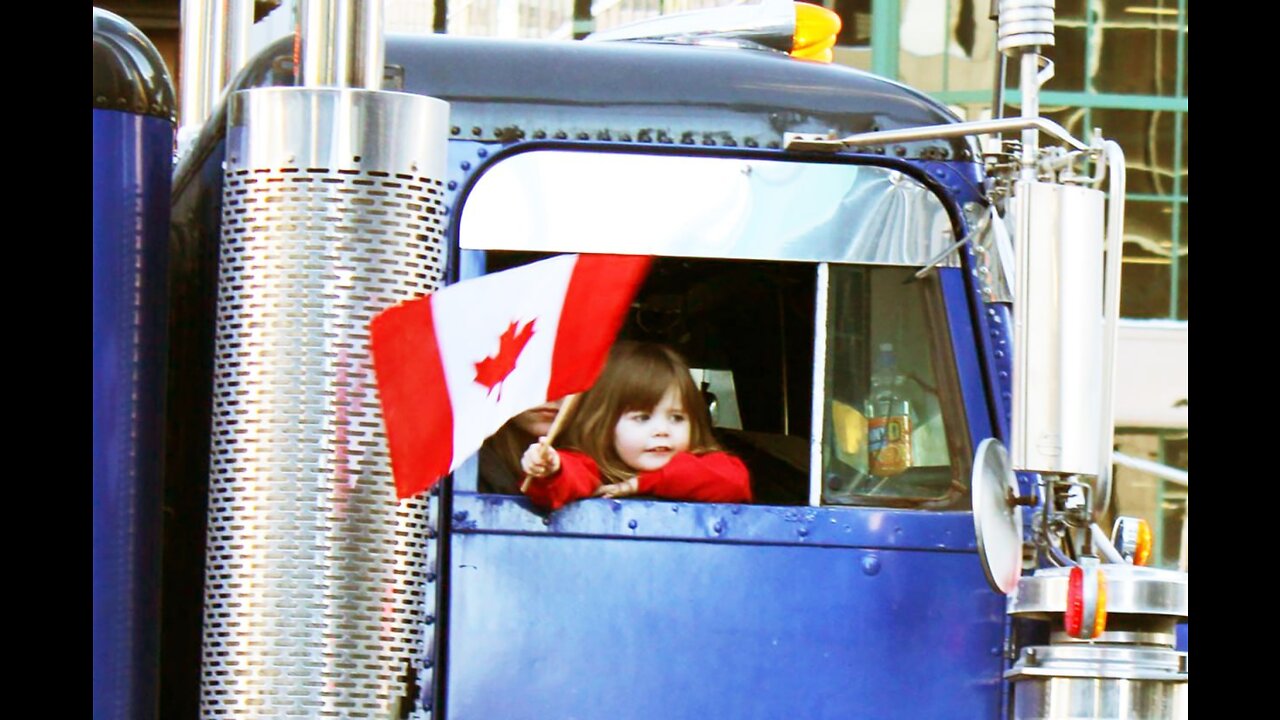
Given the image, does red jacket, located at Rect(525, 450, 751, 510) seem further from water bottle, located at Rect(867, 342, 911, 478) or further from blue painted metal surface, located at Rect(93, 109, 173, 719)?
blue painted metal surface, located at Rect(93, 109, 173, 719)

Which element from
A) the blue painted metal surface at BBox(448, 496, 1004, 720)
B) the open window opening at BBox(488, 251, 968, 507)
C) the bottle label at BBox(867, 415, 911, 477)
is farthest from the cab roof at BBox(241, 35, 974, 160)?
the blue painted metal surface at BBox(448, 496, 1004, 720)

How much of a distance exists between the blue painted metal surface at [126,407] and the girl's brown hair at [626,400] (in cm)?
83

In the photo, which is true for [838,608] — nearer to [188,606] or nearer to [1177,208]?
Answer: [188,606]

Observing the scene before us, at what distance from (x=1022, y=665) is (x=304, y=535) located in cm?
131

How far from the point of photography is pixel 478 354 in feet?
11.9

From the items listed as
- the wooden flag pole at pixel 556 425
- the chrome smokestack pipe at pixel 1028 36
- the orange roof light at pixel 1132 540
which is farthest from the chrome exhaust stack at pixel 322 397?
the orange roof light at pixel 1132 540

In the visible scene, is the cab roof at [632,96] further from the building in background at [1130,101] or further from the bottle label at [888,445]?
the building in background at [1130,101]

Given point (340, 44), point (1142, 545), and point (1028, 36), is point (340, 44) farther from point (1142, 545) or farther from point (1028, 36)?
point (1142, 545)

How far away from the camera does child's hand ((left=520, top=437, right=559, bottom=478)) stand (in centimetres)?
410

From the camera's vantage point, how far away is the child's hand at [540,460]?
4102mm

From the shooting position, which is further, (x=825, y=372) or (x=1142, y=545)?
(x=825, y=372)

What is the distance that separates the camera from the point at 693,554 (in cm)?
413

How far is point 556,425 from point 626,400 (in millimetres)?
425

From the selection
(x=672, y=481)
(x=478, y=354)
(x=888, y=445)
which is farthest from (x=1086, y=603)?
(x=478, y=354)
